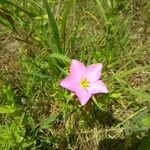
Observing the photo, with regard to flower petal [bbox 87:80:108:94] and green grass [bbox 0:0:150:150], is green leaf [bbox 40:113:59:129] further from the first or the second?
flower petal [bbox 87:80:108:94]

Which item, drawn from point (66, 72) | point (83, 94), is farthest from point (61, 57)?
point (83, 94)

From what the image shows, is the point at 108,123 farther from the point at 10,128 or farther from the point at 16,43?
the point at 16,43

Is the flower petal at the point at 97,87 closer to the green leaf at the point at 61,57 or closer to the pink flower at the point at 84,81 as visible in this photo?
the pink flower at the point at 84,81

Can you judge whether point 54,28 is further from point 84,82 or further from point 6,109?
point 6,109

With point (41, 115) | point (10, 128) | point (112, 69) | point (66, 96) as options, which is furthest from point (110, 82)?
point (10, 128)

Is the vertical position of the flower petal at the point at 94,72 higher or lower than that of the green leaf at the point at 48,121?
higher

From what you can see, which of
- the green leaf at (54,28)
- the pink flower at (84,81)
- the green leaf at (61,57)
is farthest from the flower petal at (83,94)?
the green leaf at (54,28)

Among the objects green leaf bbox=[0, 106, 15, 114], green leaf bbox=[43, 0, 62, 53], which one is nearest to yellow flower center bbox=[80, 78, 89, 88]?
green leaf bbox=[43, 0, 62, 53]
